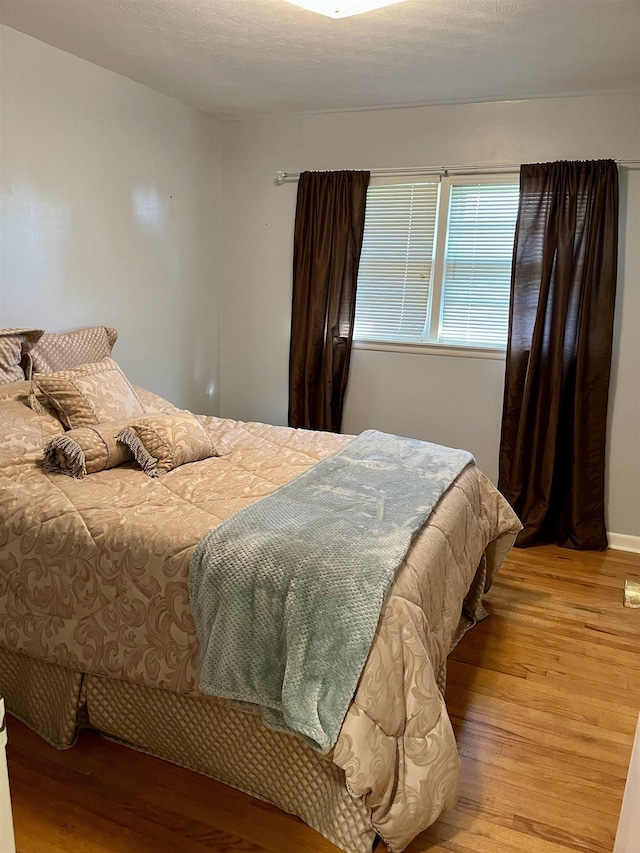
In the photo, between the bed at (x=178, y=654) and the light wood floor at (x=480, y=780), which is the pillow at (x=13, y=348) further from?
the light wood floor at (x=480, y=780)

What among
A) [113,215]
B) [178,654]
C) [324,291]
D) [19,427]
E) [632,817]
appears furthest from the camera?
[324,291]

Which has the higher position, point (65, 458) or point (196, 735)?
point (65, 458)

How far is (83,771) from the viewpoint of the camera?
1.95 meters

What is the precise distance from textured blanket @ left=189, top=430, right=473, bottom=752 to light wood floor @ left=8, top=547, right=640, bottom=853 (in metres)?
0.38

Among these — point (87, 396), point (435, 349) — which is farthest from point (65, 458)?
point (435, 349)

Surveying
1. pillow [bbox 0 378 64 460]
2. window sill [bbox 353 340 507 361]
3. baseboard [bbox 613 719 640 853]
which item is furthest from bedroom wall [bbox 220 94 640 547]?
baseboard [bbox 613 719 640 853]

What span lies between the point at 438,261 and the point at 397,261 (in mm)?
258

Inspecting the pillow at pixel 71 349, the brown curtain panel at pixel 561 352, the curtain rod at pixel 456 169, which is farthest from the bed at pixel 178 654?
the curtain rod at pixel 456 169

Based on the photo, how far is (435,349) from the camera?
406 cm

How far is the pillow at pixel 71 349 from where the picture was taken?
2.98 meters

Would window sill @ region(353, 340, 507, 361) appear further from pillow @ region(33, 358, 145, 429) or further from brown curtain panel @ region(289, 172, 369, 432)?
pillow @ region(33, 358, 145, 429)

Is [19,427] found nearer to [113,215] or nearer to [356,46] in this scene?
[113,215]

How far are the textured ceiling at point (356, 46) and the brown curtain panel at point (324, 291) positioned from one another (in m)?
0.55

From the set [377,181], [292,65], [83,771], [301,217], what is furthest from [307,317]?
[83,771]
